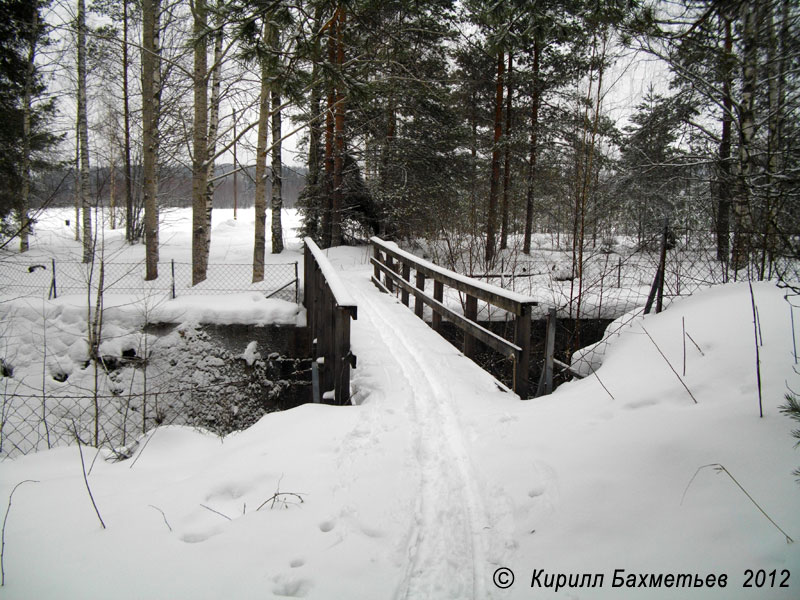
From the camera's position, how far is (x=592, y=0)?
3.49 meters

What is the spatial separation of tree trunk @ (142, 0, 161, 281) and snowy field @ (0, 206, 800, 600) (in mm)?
9712

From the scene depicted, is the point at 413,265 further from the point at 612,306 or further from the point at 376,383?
the point at 612,306

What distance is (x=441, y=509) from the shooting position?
2.42m

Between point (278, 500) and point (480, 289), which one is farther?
point (480, 289)

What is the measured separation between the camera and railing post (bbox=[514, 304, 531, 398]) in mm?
3975

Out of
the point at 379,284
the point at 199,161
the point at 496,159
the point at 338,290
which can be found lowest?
the point at 379,284

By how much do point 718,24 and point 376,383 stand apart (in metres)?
3.96

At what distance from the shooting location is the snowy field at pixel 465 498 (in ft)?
5.88

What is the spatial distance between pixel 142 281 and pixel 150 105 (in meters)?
5.10

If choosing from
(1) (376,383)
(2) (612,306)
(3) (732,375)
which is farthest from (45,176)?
(3) (732,375)

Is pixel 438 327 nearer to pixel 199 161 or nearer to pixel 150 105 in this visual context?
pixel 199 161

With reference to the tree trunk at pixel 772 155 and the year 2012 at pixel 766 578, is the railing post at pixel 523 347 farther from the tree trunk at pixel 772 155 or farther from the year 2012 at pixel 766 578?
the year 2012 at pixel 766 578

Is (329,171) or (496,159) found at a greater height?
(496,159)

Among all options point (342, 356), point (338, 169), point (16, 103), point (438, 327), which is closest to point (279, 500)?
point (342, 356)
